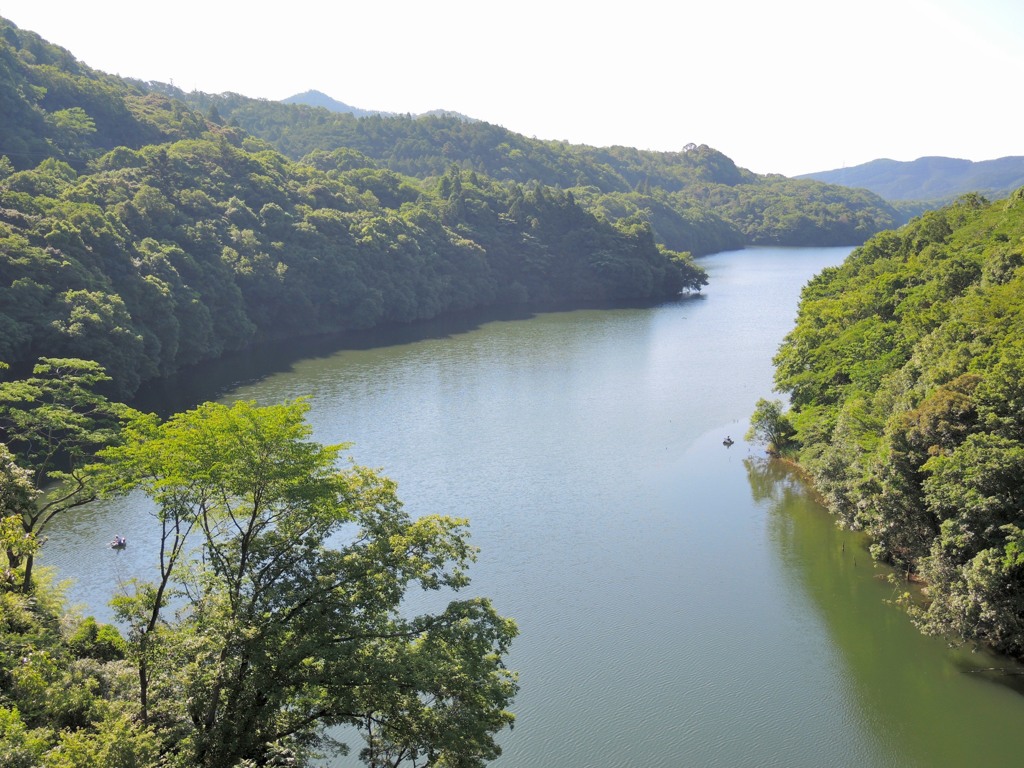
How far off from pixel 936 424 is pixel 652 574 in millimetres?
9635

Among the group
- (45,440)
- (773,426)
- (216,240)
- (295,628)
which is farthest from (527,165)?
(295,628)

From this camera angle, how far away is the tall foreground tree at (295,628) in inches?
493

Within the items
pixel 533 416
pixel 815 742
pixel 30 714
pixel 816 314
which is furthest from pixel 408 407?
pixel 30 714

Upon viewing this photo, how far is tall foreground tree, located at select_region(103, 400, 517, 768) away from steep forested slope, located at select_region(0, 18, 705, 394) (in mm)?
30000

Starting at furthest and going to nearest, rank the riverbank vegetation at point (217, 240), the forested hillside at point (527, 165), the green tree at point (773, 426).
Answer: the forested hillside at point (527, 165)
the riverbank vegetation at point (217, 240)
the green tree at point (773, 426)

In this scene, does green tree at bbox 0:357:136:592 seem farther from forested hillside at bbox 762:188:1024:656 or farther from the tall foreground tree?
forested hillside at bbox 762:188:1024:656

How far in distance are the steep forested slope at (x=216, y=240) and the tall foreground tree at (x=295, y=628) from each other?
30.0 metres

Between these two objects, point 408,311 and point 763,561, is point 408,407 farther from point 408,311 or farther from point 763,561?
point 408,311

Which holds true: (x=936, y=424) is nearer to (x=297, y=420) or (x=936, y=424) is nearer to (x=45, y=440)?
(x=297, y=420)

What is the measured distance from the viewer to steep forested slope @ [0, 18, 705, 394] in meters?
44.0

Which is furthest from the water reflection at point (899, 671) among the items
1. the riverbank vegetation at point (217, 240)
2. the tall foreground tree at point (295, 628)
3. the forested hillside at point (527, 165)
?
the forested hillside at point (527, 165)

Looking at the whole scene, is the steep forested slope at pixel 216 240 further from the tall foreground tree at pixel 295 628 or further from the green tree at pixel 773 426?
the green tree at pixel 773 426

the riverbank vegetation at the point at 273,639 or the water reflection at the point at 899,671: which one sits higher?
the riverbank vegetation at the point at 273,639

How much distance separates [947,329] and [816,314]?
1858 cm
